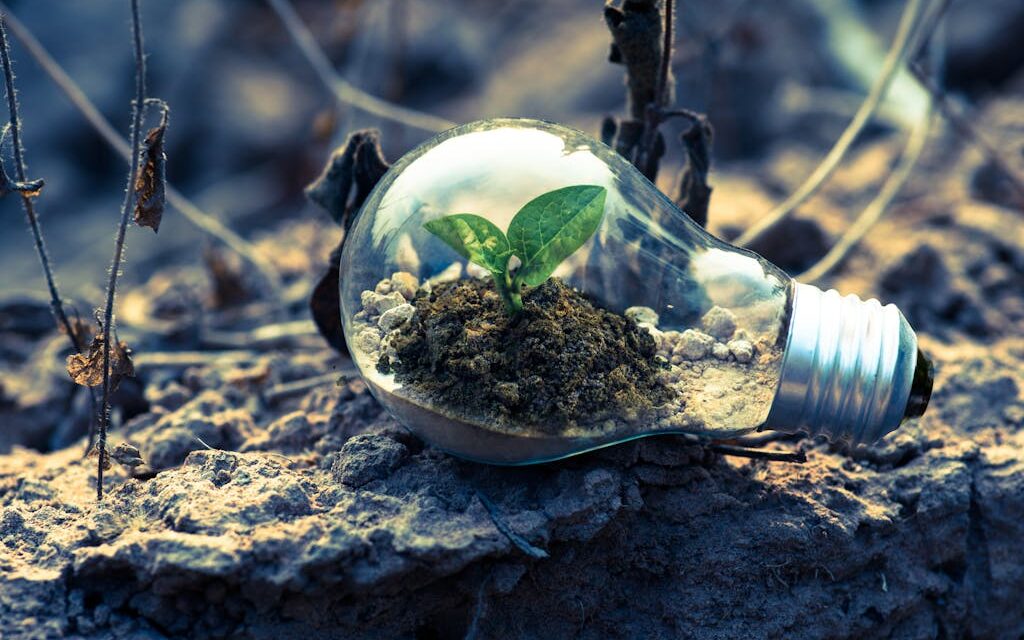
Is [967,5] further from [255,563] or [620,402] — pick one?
[255,563]

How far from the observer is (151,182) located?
5.68 ft

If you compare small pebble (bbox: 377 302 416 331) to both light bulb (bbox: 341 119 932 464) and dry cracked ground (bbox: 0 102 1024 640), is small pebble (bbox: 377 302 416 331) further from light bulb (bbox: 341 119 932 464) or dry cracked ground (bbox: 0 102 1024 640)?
dry cracked ground (bbox: 0 102 1024 640)

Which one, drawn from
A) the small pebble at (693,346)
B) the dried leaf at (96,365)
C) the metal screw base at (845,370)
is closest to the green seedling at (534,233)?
the small pebble at (693,346)

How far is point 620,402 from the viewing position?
1753 mm

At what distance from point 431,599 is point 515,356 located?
44cm

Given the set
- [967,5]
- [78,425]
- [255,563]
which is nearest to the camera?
[255,563]

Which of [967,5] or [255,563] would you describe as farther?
[967,5]

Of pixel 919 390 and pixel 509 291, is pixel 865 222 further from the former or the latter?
pixel 509 291

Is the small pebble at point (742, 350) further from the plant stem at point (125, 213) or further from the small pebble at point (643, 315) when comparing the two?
the plant stem at point (125, 213)

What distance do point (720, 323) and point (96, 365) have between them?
114 centimetres

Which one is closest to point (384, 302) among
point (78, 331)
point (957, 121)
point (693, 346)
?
point (693, 346)

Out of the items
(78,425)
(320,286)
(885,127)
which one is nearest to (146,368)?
(78,425)

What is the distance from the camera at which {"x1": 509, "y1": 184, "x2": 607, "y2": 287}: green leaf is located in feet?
5.71

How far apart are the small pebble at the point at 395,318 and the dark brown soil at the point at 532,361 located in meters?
0.02
